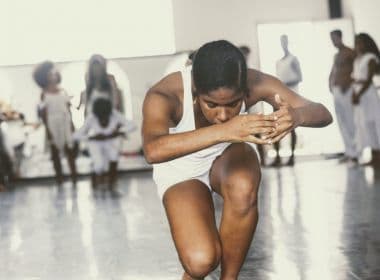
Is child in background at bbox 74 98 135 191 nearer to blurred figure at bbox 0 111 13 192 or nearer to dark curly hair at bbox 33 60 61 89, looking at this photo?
dark curly hair at bbox 33 60 61 89

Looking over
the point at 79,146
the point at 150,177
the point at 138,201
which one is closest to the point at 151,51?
the point at 79,146

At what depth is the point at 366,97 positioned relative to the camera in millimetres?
8180

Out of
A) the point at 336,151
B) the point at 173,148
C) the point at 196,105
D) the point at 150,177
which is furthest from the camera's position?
the point at 336,151

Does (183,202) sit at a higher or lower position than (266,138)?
lower

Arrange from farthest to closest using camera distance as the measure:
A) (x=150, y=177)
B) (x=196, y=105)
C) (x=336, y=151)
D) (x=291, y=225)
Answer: (x=336, y=151), (x=150, y=177), (x=291, y=225), (x=196, y=105)

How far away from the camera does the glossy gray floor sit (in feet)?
11.7

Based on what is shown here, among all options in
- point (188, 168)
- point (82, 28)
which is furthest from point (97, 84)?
point (188, 168)

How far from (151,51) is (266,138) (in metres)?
8.99

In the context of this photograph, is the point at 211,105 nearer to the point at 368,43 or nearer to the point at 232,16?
the point at 368,43

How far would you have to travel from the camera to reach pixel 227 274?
2809mm

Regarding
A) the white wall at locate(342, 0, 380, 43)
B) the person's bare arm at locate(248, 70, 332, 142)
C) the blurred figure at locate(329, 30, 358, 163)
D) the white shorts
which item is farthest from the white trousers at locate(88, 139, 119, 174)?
the person's bare arm at locate(248, 70, 332, 142)

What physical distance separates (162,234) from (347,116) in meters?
4.47

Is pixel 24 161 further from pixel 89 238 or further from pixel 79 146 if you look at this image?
pixel 89 238

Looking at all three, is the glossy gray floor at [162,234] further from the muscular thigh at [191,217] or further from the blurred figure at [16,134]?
the blurred figure at [16,134]
